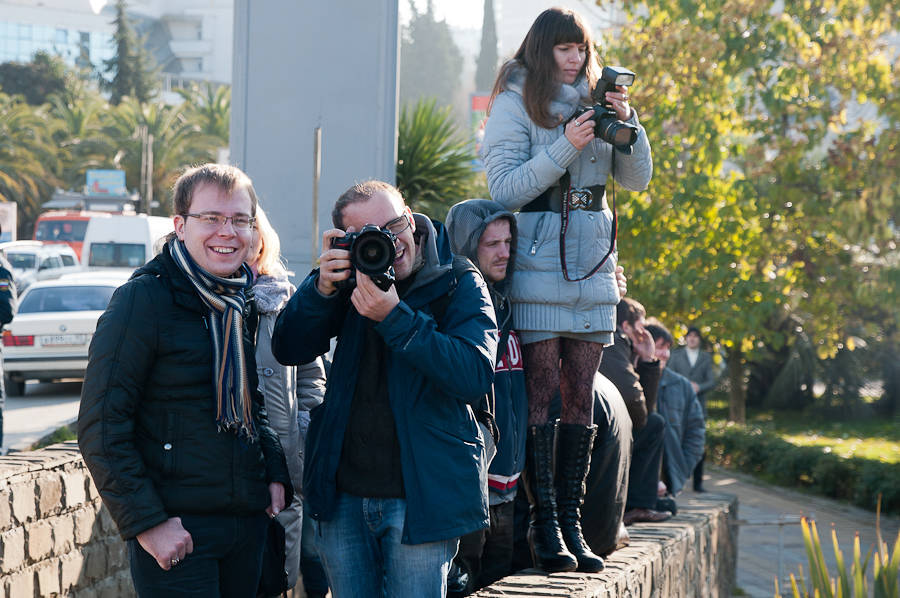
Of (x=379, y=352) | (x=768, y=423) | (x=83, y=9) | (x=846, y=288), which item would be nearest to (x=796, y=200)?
(x=846, y=288)

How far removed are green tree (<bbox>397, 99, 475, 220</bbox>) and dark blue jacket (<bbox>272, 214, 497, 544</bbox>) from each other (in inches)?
294

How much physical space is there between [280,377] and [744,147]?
1298cm

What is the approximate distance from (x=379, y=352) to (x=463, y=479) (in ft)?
1.42

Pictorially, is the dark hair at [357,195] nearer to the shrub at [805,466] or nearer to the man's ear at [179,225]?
the man's ear at [179,225]

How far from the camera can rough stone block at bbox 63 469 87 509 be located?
5566 mm

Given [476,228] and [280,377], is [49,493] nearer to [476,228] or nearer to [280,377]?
[280,377]

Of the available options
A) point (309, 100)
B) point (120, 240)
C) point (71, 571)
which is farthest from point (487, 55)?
point (71, 571)

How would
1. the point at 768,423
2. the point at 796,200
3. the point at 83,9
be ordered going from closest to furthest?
the point at 796,200
the point at 768,423
the point at 83,9

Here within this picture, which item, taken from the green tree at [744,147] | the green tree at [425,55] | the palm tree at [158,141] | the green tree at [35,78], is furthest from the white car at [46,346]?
the green tree at [35,78]

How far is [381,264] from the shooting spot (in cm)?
309

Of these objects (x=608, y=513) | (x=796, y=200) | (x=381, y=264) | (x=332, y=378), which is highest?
(x=796, y=200)

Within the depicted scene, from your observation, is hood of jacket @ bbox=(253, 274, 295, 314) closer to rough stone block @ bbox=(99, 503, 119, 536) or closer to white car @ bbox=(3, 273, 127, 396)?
rough stone block @ bbox=(99, 503, 119, 536)

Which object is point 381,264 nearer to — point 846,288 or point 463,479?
point 463,479

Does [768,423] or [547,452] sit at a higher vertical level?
[547,452]
